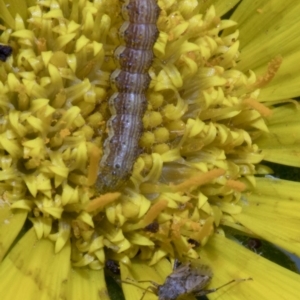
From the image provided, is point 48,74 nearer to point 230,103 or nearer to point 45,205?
point 45,205

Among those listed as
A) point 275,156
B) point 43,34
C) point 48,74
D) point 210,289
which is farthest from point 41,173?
point 275,156

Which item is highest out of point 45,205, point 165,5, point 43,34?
point 165,5

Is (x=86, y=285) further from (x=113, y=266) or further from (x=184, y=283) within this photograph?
(x=184, y=283)

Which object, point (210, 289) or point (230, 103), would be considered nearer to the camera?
point (210, 289)

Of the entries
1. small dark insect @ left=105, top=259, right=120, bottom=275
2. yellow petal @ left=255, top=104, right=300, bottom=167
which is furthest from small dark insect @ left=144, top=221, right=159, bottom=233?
yellow petal @ left=255, top=104, right=300, bottom=167

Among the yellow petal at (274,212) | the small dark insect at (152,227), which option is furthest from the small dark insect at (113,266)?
the yellow petal at (274,212)

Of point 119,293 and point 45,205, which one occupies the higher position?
point 45,205

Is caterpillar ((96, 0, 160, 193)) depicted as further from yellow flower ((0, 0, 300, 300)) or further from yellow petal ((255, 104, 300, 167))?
yellow petal ((255, 104, 300, 167))

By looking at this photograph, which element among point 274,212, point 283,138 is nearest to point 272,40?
point 283,138
